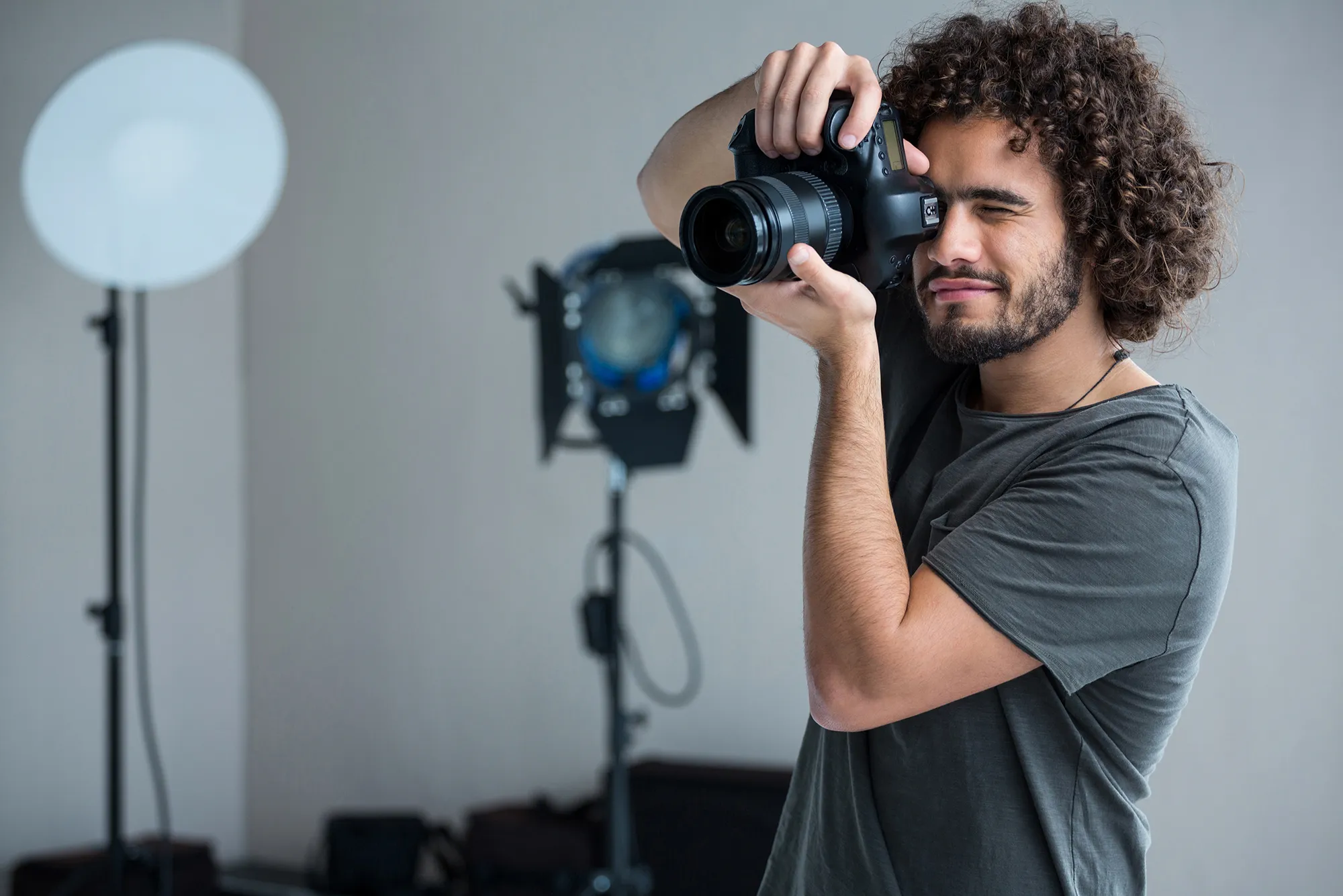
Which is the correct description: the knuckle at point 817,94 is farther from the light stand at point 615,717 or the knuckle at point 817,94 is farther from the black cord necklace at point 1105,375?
the light stand at point 615,717

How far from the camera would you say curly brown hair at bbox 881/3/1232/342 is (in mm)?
1032

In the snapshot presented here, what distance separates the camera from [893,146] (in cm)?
96

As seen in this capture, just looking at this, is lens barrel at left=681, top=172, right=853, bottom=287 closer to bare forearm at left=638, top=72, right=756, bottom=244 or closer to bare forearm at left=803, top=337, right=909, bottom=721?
bare forearm at left=803, top=337, right=909, bottom=721

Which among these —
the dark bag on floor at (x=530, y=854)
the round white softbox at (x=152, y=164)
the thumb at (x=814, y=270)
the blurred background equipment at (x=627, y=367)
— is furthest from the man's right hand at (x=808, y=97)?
the dark bag on floor at (x=530, y=854)

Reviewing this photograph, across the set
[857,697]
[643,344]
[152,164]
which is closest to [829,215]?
[857,697]

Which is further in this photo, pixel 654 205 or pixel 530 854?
pixel 530 854

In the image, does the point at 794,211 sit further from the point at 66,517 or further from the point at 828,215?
the point at 66,517

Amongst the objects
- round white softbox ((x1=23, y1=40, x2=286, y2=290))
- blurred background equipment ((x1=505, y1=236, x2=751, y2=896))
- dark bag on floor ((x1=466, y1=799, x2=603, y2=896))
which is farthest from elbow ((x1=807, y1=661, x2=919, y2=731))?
round white softbox ((x1=23, y1=40, x2=286, y2=290))

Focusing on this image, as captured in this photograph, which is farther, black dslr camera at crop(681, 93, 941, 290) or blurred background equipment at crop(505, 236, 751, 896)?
blurred background equipment at crop(505, 236, 751, 896)

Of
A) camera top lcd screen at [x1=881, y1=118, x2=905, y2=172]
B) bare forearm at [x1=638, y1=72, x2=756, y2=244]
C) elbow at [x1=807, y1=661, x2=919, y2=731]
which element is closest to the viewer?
elbow at [x1=807, y1=661, x2=919, y2=731]

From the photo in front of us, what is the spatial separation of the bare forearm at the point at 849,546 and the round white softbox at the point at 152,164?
182 centimetres

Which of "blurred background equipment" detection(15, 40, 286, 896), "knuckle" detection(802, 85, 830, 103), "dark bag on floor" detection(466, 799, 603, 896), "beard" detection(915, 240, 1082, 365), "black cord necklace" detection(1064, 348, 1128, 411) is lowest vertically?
"dark bag on floor" detection(466, 799, 603, 896)

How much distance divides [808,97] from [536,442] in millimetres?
2043

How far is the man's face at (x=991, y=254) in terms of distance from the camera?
98 centimetres
